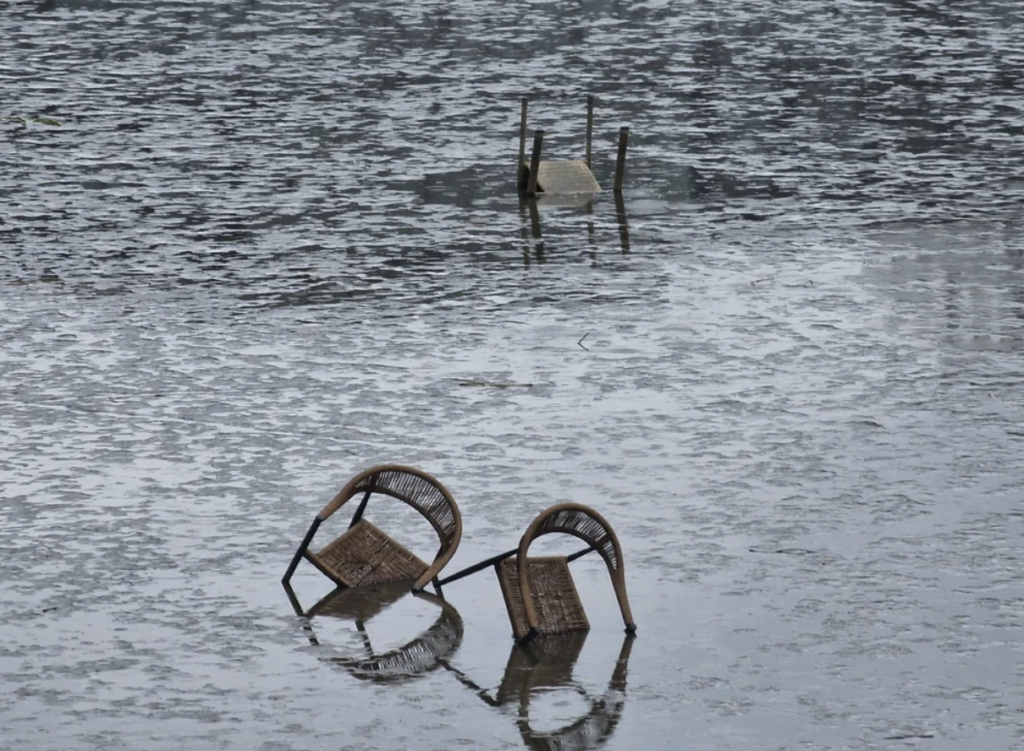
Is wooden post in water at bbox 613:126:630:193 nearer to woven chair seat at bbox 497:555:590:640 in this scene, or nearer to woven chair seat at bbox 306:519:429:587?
woven chair seat at bbox 306:519:429:587

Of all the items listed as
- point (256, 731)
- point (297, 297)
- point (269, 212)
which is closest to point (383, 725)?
point (256, 731)

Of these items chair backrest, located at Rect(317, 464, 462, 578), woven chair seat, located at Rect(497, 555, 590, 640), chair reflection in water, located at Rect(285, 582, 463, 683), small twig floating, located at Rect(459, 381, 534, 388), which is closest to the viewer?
chair reflection in water, located at Rect(285, 582, 463, 683)

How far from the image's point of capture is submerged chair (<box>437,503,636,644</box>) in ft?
33.0

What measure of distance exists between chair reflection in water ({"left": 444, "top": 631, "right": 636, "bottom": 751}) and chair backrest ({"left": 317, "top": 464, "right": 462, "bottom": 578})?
3.12 ft

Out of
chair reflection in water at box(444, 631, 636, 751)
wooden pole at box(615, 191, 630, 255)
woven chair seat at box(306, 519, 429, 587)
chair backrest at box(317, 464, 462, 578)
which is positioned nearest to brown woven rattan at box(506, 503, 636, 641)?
chair reflection in water at box(444, 631, 636, 751)

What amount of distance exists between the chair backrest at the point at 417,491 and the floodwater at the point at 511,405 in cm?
42

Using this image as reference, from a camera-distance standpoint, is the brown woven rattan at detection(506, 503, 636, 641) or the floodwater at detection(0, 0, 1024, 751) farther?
the brown woven rattan at detection(506, 503, 636, 641)

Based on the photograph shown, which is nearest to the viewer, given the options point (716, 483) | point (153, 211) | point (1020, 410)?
point (716, 483)

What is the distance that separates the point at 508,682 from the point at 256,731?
1.45 meters

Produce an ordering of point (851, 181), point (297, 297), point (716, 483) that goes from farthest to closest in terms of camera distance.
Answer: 1. point (851, 181)
2. point (297, 297)
3. point (716, 483)

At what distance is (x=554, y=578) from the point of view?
10.5 metres

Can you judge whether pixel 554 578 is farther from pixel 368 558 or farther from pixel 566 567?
pixel 368 558

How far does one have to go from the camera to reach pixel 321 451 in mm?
13023

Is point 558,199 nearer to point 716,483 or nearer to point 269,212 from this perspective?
point 269,212
